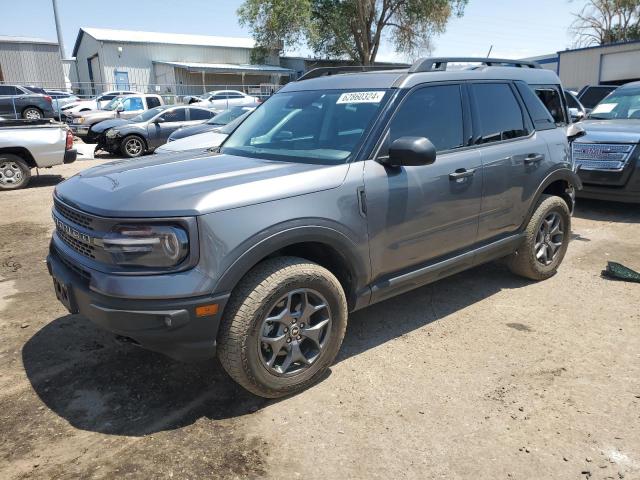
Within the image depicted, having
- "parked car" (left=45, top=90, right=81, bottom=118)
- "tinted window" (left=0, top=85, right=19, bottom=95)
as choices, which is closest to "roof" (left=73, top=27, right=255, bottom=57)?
"parked car" (left=45, top=90, right=81, bottom=118)

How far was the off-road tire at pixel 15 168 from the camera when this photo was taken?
10.3m

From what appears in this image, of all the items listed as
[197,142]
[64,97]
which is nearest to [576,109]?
[197,142]

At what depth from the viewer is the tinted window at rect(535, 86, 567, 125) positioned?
5068mm

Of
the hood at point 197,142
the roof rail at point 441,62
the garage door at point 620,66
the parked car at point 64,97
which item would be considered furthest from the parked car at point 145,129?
the garage door at point 620,66

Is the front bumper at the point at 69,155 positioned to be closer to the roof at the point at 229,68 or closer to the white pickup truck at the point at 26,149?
the white pickup truck at the point at 26,149

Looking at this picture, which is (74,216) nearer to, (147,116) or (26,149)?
(26,149)

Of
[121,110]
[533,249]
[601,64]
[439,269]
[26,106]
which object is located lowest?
[533,249]

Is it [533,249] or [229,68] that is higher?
[229,68]

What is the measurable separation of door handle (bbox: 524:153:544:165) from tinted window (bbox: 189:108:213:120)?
12.1 metres

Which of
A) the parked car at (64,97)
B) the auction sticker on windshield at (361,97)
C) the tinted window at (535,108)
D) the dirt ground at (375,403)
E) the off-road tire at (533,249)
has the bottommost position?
the dirt ground at (375,403)

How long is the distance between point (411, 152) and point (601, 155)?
575 centimetres

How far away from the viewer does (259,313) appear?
9.41ft

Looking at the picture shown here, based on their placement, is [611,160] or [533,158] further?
[611,160]

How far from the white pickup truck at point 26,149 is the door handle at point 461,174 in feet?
30.5
